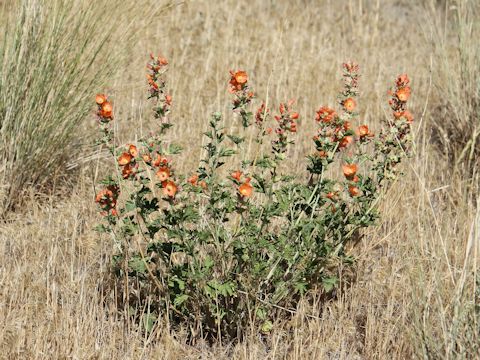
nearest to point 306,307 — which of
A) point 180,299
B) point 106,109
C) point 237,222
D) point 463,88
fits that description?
point 237,222

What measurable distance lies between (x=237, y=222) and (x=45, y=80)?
126cm

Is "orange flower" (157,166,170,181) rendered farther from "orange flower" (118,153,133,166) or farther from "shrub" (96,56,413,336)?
"orange flower" (118,153,133,166)

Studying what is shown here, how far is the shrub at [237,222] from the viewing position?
7.67ft

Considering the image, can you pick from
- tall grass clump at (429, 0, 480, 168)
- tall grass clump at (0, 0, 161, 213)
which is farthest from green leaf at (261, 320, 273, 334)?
tall grass clump at (429, 0, 480, 168)

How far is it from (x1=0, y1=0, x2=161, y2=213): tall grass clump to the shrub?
954 millimetres

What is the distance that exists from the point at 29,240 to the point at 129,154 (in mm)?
939

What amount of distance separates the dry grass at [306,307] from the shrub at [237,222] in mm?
112

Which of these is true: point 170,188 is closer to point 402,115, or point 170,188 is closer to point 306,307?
point 306,307

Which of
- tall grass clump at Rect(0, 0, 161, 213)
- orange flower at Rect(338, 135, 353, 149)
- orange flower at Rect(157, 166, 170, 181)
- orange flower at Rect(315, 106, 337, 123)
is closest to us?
orange flower at Rect(157, 166, 170, 181)

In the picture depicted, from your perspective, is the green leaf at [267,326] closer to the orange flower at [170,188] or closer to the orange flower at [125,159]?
the orange flower at [170,188]

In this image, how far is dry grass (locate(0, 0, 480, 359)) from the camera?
2373 millimetres

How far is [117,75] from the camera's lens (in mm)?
3799

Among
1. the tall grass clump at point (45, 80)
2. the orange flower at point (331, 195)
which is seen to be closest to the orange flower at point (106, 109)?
the orange flower at point (331, 195)

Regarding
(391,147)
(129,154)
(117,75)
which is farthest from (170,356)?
(117,75)
